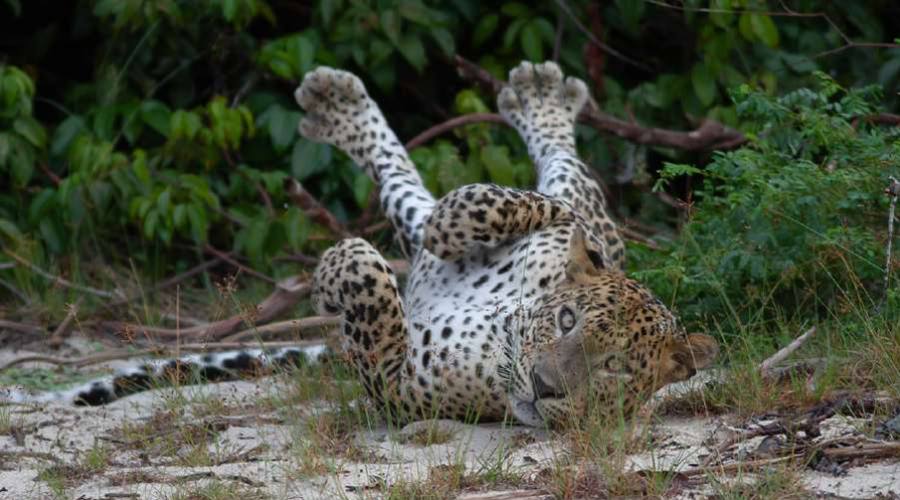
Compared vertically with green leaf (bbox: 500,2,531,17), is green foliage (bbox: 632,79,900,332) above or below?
below

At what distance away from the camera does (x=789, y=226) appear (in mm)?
5730

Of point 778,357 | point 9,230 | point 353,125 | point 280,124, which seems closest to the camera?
point 778,357

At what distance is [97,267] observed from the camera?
761 cm

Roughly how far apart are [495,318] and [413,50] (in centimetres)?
285

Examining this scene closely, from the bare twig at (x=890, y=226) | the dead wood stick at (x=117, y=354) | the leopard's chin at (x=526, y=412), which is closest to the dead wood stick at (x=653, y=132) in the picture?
the dead wood stick at (x=117, y=354)

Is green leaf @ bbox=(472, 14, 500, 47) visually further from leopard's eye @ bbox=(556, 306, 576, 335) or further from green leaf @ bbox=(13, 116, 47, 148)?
leopard's eye @ bbox=(556, 306, 576, 335)

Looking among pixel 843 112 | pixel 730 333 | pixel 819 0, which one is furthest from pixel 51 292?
pixel 819 0

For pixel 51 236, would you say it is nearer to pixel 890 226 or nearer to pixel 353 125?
pixel 353 125

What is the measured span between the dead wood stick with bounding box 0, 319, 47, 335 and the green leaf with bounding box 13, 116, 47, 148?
3.27ft

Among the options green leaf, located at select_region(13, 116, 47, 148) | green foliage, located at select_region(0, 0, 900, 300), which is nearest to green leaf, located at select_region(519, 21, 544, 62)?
green foliage, located at select_region(0, 0, 900, 300)

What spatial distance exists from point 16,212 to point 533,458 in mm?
4315

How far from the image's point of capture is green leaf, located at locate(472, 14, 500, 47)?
8039mm

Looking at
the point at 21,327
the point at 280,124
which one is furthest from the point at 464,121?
the point at 21,327

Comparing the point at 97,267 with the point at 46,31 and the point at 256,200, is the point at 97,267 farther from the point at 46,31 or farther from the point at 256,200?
the point at 46,31
